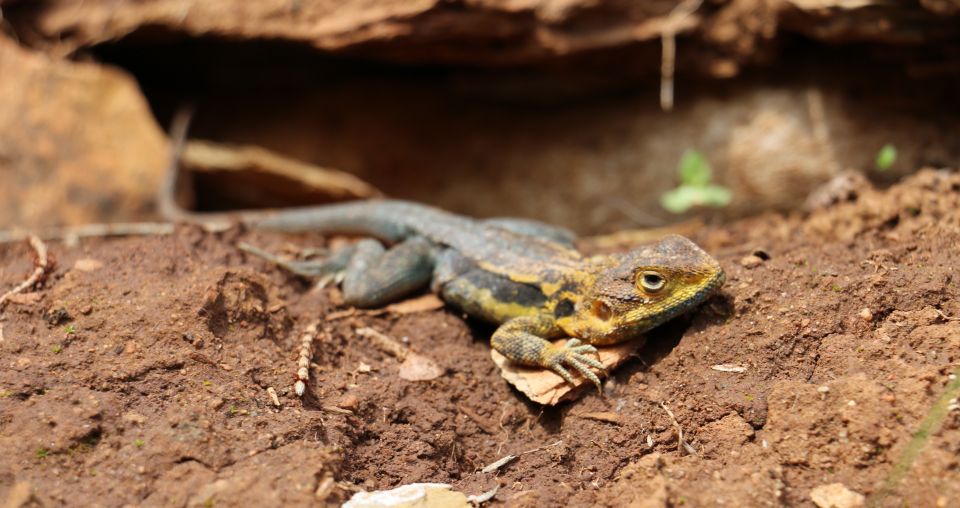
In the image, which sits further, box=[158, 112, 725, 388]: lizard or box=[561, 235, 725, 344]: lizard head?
box=[158, 112, 725, 388]: lizard

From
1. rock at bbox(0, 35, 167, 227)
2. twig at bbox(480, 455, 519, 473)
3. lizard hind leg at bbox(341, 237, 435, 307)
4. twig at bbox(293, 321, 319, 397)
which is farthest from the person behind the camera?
rock at bbox(0, 35, 167, 227)

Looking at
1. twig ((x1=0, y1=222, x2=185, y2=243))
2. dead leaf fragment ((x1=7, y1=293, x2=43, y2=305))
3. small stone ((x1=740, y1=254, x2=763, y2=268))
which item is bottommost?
twig ((x1=0, y1=222, x2=185, y2=243))

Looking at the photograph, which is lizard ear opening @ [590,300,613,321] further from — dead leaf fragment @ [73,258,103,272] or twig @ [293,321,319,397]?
dead leaf fragment @ [73,258,103,272]

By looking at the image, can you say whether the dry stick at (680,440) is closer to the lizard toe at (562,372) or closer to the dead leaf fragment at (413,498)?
the lizard toe at (562,372)

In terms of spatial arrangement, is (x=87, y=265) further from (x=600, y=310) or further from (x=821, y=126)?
(x=821, y=126)

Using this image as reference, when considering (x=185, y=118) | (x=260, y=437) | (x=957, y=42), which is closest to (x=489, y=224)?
(x=260, y=437)

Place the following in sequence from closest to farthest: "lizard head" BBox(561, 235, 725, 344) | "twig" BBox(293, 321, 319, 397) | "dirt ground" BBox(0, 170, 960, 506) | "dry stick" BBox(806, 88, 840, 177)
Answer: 1. "dirt ground" BBox(0, 170, 960, 506)
2. "twig" BBox(293, 321, 319, 397)
3. "lizard head" BBox(561, 235, 725, 344)
4. "dry stick" BBox(806, 88, 840, 177)

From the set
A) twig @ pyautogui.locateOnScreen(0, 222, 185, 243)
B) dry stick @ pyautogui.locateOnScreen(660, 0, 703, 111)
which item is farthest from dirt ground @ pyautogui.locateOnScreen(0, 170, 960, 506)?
dry stick @ pyautogui.locateOnScreen(660, 0, 703, 111)

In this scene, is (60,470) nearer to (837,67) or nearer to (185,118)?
(185,118)

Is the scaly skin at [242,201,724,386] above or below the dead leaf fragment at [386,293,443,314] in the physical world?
above
